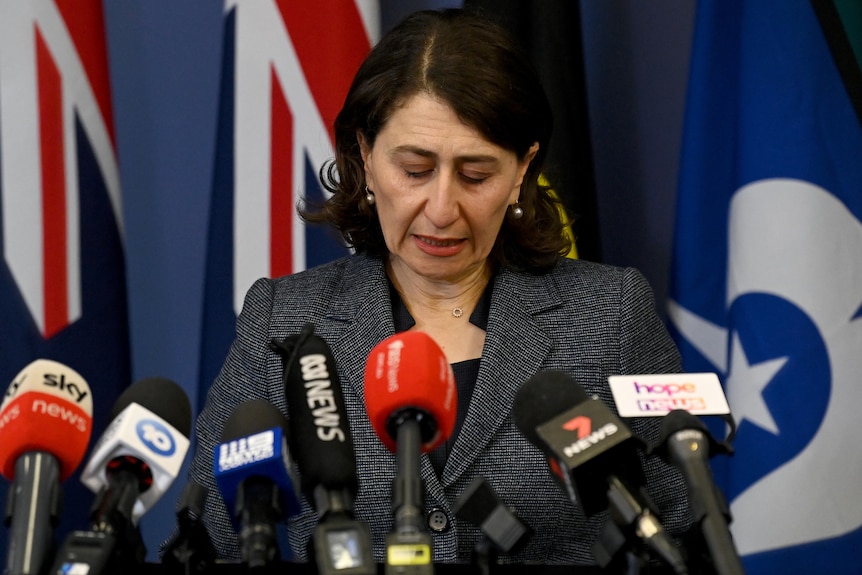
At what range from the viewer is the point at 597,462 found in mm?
1023

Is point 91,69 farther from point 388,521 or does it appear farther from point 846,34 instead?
point 846,34

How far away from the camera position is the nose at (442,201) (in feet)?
5.81

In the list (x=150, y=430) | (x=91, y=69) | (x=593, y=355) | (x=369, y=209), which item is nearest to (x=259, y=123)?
(x=91, y=69)

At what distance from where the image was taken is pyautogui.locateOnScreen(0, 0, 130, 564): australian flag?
98.3 inches

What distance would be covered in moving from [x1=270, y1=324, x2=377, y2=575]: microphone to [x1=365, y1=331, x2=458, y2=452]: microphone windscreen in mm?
41

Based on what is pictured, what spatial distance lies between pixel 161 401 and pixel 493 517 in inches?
15.3

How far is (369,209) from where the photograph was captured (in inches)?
80.7

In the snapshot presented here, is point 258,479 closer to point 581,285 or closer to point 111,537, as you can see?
point 111,537

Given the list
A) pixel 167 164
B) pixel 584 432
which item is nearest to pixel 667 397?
pixel 584 432

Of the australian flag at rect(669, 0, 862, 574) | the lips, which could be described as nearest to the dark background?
the australian flag at rect(669, 0, 862, 574)

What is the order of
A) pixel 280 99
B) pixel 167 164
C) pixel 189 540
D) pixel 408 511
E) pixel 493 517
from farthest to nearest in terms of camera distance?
pixel 167 164 < pixel 280 99 < pixel 189 540 < pixel 493 517 < pixel 408 511

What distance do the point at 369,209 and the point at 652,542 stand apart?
46.7 inches

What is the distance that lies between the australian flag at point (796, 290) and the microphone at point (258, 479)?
65.3 inches

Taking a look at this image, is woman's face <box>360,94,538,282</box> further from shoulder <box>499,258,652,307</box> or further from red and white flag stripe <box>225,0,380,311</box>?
red and white flag stripe <box>225,0,380,311</box>
